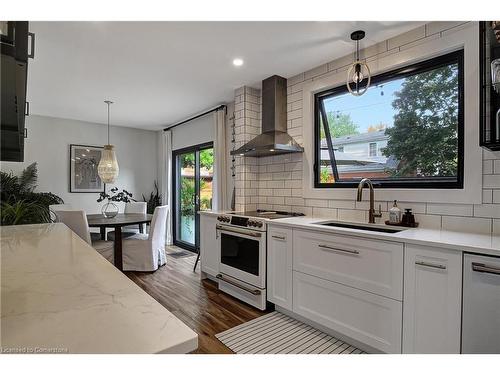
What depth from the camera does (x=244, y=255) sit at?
2.91m

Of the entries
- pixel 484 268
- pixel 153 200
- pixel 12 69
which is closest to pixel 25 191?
pixel 153 200

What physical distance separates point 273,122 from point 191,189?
2.74 meters

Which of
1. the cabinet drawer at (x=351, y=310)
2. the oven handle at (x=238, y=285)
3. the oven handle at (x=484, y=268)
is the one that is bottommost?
the oven handle at (x=238, y=285)

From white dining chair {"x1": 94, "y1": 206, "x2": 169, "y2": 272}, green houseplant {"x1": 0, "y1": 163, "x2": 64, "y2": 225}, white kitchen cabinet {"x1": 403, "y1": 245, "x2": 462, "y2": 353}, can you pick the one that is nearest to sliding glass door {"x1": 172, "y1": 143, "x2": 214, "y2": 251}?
white dining chair {"x1": 94, "y1": 206, "x2": 169, "y2": 272}

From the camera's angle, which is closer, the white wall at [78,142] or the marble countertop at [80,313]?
the marble countertop at [80,313]

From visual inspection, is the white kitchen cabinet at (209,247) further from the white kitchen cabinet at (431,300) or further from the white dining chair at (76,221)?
the white kitchen cabinet at (431,300)

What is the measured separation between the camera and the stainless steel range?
8.87 feet

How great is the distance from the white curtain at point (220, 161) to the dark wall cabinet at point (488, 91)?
10.2ft

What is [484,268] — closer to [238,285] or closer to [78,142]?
[238,285]

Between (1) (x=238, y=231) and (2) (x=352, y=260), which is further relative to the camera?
(1) (x=238, y=231)

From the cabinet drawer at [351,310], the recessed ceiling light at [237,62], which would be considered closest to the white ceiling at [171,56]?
the recessed ceiling light at [237,62]

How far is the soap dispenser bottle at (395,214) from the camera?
2.29 metres

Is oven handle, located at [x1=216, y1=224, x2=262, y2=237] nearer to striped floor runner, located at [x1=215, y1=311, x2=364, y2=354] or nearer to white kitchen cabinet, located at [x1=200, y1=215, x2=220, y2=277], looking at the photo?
white kitchen cabinet, located at [x1=200, y1=215, x2=220, y2=277]

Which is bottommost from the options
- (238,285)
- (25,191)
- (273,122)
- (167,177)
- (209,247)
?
(238,285)
